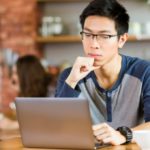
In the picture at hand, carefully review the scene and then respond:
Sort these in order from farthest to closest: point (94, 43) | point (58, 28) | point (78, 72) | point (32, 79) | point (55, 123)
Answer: point (58, 28)
point (32, 79)
point (78, 72)
point (94, 43)
point (55, 123)

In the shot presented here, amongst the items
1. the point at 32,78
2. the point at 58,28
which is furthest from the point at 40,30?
the point at 32,78

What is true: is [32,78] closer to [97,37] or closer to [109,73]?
[109,73]

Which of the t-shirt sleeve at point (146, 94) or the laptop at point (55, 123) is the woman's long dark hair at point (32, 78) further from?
the laptop at point (55, 123)

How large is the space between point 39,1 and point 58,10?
279 mm

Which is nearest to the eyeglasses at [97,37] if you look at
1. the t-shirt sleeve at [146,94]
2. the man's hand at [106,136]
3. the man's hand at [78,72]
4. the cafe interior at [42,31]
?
the man's hand at [78,72]

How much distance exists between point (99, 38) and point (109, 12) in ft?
0.49

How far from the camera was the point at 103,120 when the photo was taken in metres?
2.36

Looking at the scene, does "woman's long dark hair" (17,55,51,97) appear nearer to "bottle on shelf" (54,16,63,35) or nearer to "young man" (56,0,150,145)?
"young man" (56,0,150,145)

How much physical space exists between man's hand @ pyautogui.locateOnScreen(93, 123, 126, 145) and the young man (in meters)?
0.35

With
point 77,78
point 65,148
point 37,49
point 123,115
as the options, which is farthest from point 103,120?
point 37,49

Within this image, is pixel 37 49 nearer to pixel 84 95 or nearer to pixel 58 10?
pixel 58 10

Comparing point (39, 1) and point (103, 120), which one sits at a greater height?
Answer: point (39, 1)

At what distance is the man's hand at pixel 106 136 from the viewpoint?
1.82 meters

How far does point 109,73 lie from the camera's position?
2412 millimetres
